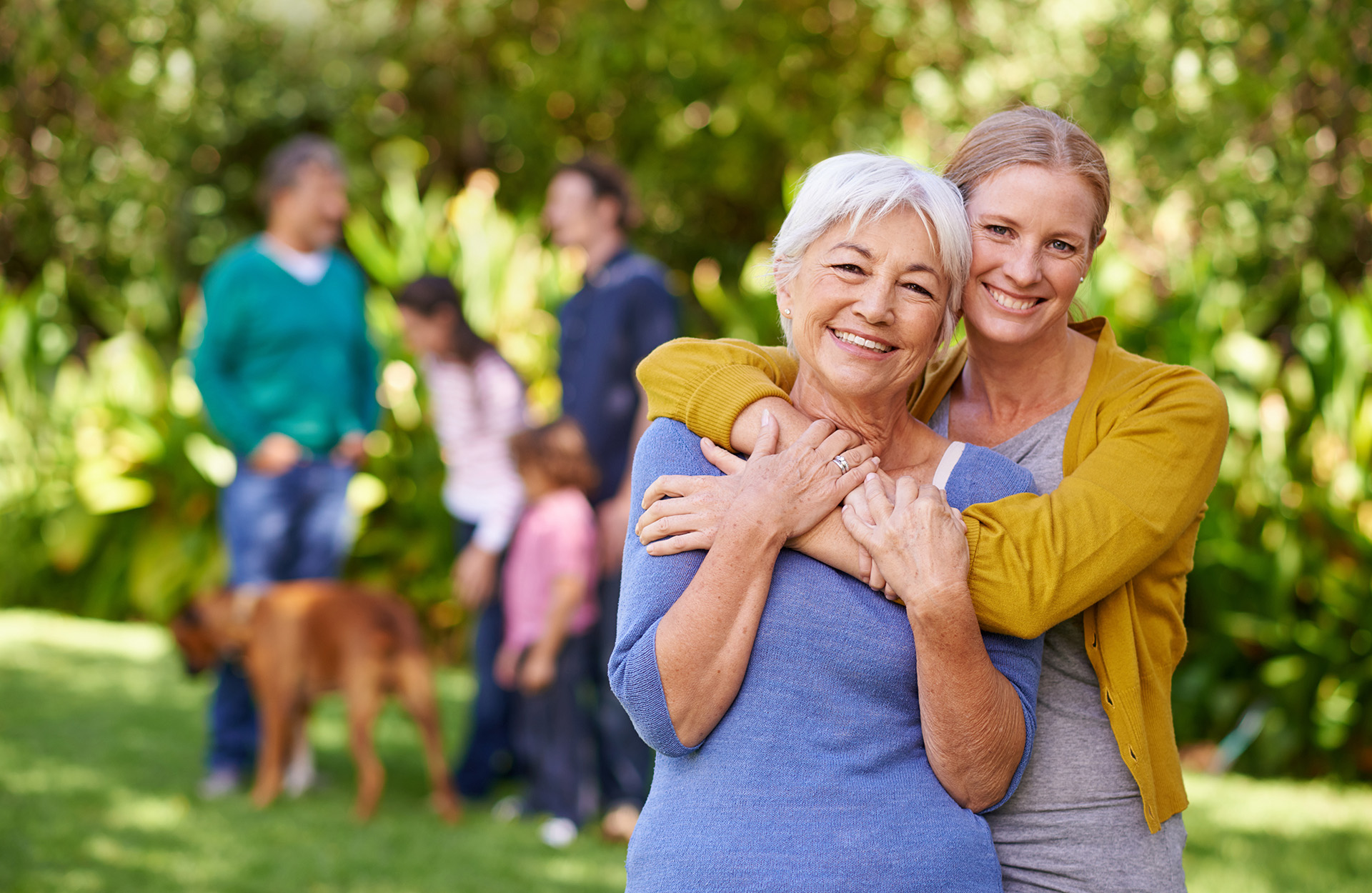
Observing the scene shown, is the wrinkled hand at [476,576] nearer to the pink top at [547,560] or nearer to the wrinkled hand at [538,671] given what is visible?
the pink top at [547,560]

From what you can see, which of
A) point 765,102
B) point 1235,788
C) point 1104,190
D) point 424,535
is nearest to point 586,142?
point 765,102

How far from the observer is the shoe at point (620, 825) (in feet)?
14.8

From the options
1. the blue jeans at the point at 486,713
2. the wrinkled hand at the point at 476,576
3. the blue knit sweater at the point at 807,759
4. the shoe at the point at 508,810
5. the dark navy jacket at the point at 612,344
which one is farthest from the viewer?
the blue jeans at the point at 486,713

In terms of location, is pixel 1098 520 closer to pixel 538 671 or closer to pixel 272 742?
pixel 538 671

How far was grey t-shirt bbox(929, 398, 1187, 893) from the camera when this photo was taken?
174 centimetres

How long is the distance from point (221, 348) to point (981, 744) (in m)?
4.23

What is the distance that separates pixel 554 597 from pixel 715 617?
10.1 ft

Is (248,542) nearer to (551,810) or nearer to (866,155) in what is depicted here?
(551,810)

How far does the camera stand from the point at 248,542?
197 inches

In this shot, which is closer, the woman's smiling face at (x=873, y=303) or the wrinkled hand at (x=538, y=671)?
the woman's smiling face at (x=873, y=303)

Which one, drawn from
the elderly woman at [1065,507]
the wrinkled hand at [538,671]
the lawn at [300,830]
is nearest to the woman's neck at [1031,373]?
the elderly woman at [1065,507]

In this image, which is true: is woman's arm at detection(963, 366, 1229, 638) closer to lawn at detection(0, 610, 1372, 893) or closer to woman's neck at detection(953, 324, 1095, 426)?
woman's neck at detection(953, 324, 1095, 426)

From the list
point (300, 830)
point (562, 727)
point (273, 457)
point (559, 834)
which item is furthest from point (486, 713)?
point (273, 457)

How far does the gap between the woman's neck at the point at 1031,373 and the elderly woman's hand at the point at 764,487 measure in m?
0.35
